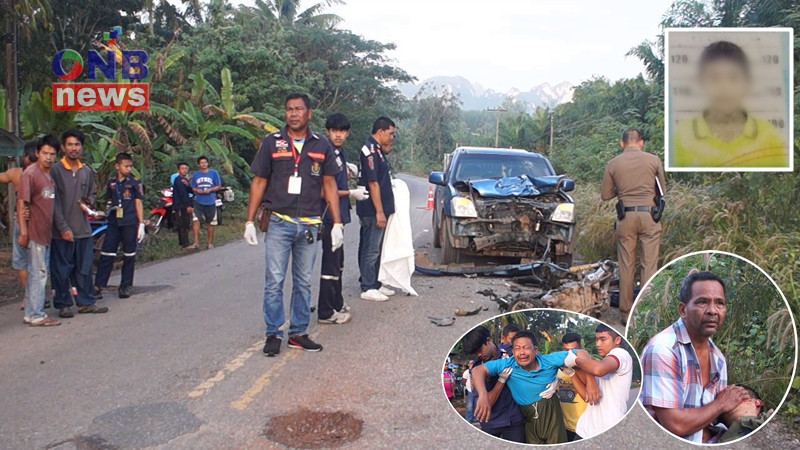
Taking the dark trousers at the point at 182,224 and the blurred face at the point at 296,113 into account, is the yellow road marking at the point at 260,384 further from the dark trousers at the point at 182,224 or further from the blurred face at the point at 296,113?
the dark trousers at the point at 182,224

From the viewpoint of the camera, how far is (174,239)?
15.0m

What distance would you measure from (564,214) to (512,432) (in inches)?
311

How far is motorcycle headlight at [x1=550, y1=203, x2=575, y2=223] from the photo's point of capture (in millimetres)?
9375

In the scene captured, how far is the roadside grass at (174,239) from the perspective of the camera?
1263cm

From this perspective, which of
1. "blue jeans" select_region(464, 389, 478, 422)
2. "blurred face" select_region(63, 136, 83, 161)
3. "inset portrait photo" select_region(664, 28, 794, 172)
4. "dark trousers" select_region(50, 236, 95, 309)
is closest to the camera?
"blue jeans" select_region(464, 389, 478, 422)

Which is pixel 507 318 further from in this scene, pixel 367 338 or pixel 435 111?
pixel 435 111

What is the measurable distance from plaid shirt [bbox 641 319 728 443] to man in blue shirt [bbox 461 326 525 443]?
301 mm

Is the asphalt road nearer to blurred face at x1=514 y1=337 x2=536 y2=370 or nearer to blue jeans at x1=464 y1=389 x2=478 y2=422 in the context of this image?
blue jeans at x1=464 y1=389 x2=478 y2=422

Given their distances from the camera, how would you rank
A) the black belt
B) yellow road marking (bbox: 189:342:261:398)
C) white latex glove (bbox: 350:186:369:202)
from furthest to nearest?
white latex glove (bbox: 350:186:369:202) < the black belt < yellow road marking (bbox: 189:342:261:398)

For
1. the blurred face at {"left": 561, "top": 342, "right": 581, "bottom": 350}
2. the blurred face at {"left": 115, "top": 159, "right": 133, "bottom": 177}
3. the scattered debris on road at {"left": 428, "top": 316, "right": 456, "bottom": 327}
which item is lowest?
the scattered debris on road at {"left": 428, "top": 316, "right": 456, "bottom": 327}

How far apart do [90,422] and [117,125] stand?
1375cm

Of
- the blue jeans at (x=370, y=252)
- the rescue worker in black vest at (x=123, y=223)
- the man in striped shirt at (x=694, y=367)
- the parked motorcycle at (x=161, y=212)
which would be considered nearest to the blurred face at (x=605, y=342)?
the man in striped shirt at (x=694, y=367)

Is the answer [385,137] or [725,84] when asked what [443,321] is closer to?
[385,137]


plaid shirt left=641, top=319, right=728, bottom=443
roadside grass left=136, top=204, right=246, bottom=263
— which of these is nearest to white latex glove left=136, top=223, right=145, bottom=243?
roadside grass left=136, top=204, right=246, bottom=263
